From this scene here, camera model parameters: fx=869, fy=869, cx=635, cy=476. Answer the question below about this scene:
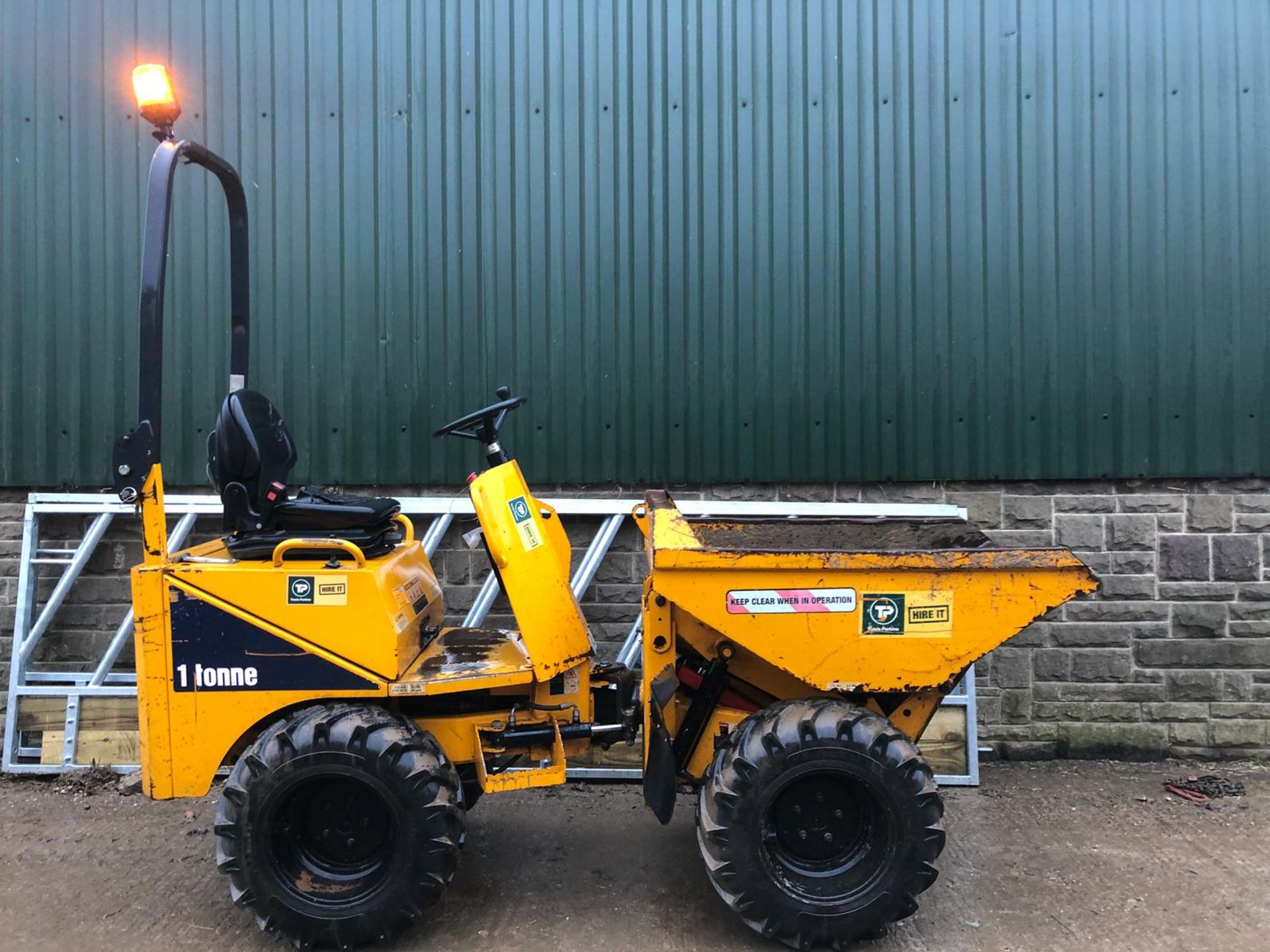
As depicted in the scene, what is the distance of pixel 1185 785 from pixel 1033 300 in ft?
9.87

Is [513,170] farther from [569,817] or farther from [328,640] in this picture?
[569,817]

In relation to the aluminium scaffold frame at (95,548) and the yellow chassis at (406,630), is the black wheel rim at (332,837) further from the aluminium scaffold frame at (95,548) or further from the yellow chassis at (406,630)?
the aluminium scaffold frame at (95,548)

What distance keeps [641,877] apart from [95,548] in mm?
3961

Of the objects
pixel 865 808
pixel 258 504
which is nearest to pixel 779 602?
pixel 865 808

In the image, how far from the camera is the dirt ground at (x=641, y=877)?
350 cm

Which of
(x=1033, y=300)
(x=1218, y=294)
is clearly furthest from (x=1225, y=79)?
(x=1033, y=300)

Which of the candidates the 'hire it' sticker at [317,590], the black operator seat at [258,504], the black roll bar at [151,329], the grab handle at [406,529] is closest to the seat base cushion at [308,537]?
the black operator seat at [258,504]

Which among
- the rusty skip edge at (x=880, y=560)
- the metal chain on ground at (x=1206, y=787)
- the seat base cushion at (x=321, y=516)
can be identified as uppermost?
the seat base cushion at (x=321, y=516)

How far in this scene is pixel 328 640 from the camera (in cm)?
341

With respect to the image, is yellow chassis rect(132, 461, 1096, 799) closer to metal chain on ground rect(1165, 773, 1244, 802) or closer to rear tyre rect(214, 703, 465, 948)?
rear tyre rect(214, 703, 465, 948)

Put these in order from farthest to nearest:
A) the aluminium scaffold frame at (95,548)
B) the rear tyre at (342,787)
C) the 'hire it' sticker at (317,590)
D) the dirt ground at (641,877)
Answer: the aluminium scaffold frame at (95,548), the dirt ground at (641,877), the 'hire it' sticker at (317,590), the rear tyre at (342,787)

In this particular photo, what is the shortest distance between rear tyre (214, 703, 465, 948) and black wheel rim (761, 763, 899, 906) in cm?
125

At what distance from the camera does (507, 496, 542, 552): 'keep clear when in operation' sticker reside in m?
3.68

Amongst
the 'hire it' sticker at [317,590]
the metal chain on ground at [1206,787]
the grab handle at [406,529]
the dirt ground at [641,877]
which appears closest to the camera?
the 'hire it' sticker at [317,590]
